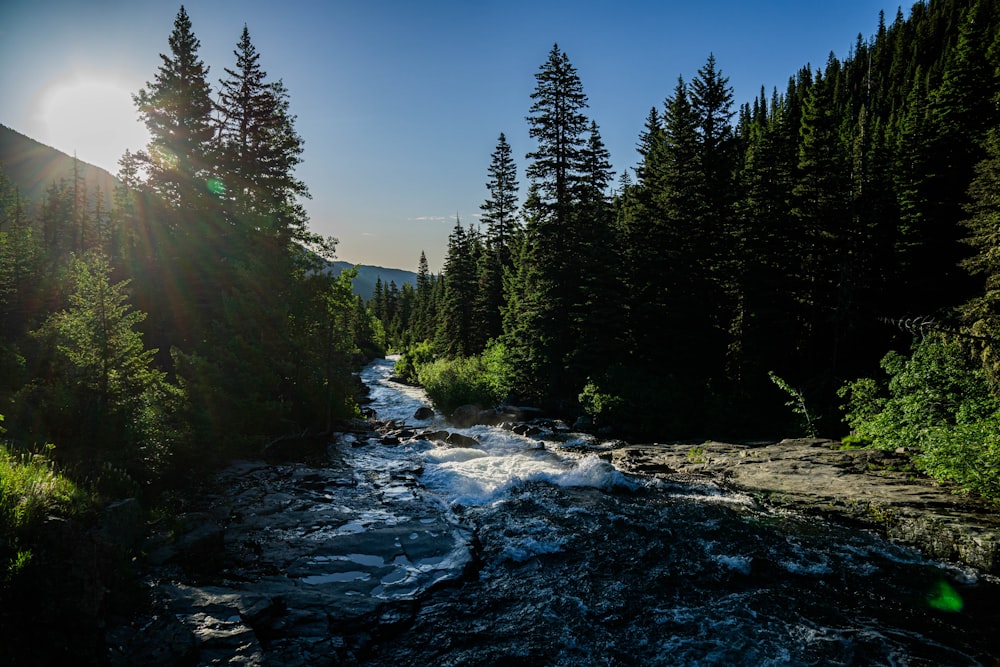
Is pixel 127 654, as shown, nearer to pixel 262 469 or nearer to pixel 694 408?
pixel 262 469

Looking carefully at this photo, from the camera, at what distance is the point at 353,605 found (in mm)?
7383

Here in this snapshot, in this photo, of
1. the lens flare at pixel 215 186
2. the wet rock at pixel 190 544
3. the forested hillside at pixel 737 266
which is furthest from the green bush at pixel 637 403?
the lens flare at pixel 215 186

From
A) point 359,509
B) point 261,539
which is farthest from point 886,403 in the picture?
point 261,539

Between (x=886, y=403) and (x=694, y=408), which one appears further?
(x=694, y=408)

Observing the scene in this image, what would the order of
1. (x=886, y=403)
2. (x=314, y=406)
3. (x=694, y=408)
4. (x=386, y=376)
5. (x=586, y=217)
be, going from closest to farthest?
(x=886, y=403) < (x=314, y=406) < (x=694, y=408) < (x=586, y=217) < (x=386, y=376)

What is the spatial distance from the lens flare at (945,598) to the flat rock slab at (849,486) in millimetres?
906

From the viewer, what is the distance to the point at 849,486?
1159 centimetres

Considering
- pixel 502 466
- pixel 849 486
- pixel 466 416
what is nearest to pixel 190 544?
pixel 502 466

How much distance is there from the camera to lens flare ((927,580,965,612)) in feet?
23.6

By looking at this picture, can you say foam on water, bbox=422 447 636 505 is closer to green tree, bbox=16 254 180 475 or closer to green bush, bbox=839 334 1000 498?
green bush, bbox=839 334 1000 498

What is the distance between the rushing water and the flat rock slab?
530 millimetres

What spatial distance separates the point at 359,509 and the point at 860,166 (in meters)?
28.1

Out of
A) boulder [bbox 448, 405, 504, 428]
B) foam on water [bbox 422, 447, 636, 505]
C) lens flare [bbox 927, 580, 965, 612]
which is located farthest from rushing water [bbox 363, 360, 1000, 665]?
boulder [bbox 448, 405, 504, 428]

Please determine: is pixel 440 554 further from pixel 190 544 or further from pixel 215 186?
pixel 215 186
